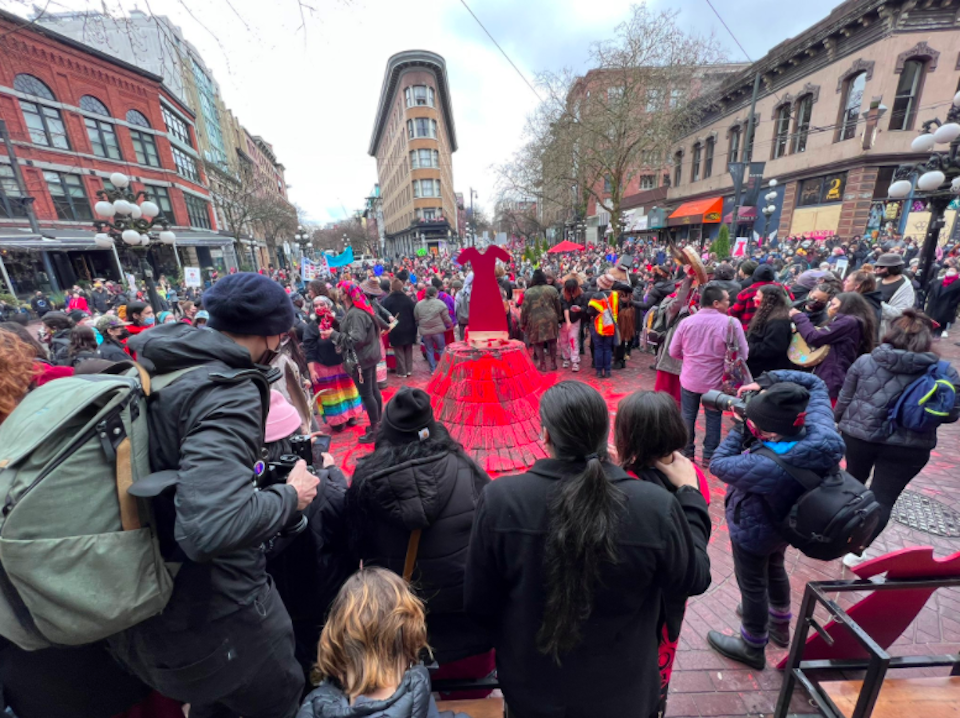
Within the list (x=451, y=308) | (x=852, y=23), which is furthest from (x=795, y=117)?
(x=451, y=308)

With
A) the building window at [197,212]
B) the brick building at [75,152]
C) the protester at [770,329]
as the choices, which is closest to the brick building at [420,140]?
the building window at [197,212]

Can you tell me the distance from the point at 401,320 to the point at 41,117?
28686 mm

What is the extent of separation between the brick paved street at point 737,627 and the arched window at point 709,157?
2770 centimetres

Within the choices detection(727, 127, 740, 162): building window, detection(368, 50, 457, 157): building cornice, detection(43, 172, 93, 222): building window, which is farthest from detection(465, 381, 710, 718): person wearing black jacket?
detection(368, 50, 457, 157): building cornice

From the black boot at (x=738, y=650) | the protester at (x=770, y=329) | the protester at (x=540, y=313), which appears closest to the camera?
the black boot at (x=738, y=650)

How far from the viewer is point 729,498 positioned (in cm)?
234

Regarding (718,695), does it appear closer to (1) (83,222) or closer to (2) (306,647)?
(2) (306,647)

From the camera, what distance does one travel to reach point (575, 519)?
3.96ft

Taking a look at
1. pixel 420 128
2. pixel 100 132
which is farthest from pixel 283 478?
pixel 420 128

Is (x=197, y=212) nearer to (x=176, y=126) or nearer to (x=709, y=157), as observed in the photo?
(x=176, y=126)

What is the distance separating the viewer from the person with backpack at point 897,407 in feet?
8.58

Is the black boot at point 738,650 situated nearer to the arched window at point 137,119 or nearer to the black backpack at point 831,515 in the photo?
the black backpack at point 831,515

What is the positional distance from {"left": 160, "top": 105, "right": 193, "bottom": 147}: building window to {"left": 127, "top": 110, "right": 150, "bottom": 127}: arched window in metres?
1.55

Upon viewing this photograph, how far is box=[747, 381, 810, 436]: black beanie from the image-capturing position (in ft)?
6.37
